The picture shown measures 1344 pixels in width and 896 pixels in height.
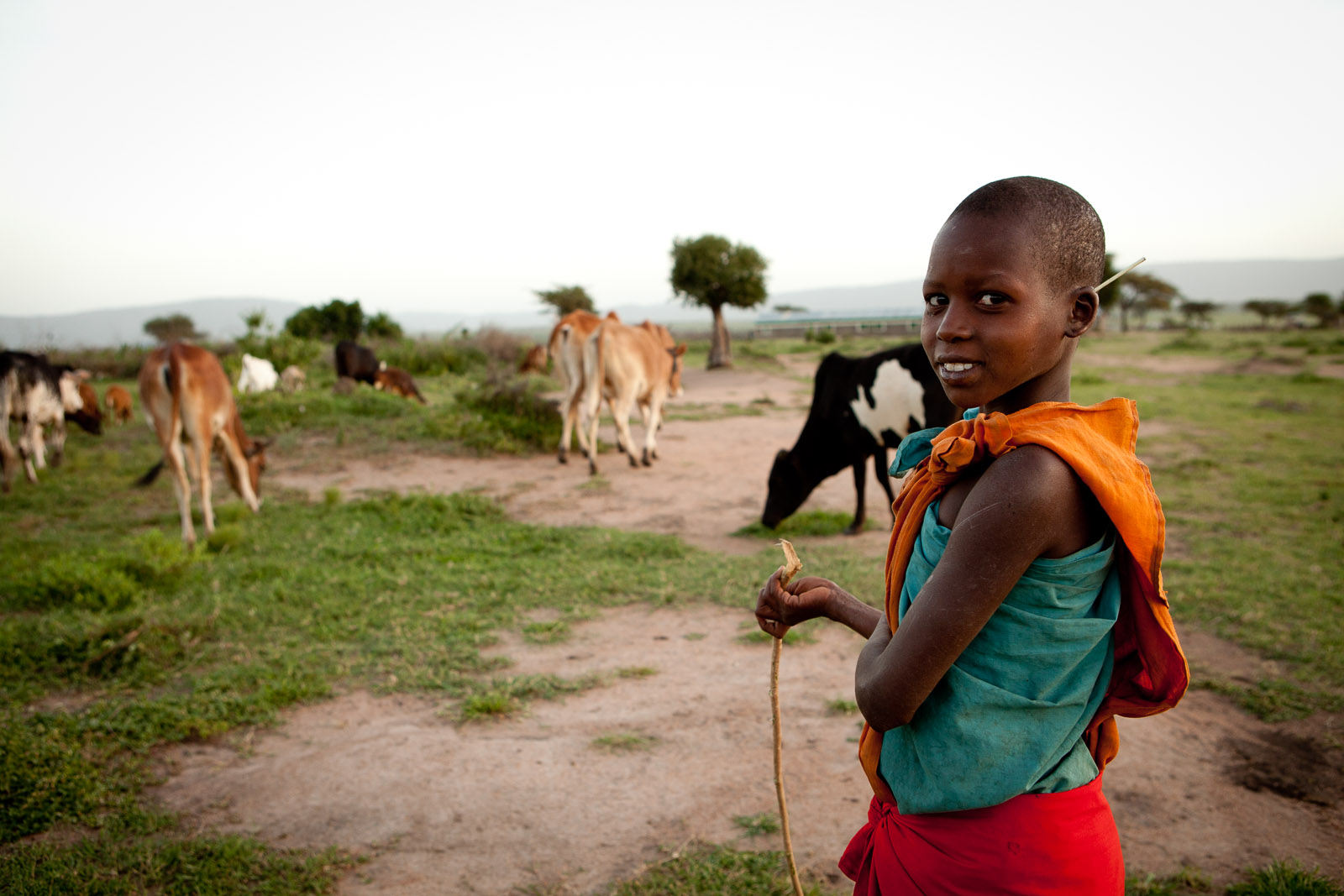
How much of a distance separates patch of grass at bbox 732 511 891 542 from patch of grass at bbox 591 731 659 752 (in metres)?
3.48

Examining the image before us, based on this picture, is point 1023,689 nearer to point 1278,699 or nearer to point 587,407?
point 1278,699

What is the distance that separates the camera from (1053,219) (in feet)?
3.88

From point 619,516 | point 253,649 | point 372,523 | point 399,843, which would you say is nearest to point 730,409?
point 619,516

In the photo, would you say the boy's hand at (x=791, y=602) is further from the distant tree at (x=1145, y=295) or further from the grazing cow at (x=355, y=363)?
the distant tree at (x=1145, y=295)

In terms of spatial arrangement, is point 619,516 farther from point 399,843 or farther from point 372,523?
point 399,843

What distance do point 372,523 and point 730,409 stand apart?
32.2 feet

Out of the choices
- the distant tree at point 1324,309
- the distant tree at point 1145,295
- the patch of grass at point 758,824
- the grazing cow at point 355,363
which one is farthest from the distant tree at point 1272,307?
the patch of grass at point 758,824

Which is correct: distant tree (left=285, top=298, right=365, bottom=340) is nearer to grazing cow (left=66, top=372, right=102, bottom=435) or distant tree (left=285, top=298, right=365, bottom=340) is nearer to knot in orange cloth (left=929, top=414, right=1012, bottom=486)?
grazing cow (left=66, top=372, right=102, bottom=435)

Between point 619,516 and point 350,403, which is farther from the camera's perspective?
point 350,403

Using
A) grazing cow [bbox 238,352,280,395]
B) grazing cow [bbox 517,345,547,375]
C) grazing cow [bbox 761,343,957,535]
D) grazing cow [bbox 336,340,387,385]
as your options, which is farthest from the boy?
grazing cow [bbox 517,345,547,375]

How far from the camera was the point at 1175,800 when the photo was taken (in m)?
3.19

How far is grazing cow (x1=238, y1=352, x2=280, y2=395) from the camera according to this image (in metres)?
15.6

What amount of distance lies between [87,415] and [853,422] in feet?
39.1

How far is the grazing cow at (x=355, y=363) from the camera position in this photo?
1731 cm
